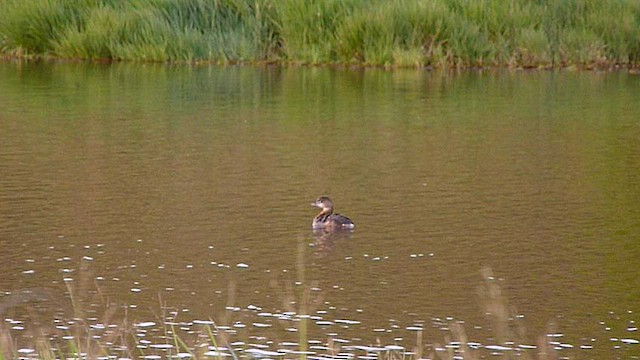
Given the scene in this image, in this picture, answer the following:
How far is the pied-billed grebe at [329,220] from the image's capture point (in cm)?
1295

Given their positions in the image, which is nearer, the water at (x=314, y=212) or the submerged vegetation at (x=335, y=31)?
the water at (x=314, y=212)

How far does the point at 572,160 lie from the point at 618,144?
1537 millimetres

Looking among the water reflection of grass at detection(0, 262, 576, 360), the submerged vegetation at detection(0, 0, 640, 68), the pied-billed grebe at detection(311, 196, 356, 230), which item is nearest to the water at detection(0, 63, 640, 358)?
the water reflection of grass at detection(0, 262, 576, 360)

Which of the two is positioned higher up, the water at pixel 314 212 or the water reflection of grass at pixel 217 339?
the water reflection of grass at pixel 217 339

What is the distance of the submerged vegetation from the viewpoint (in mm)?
28141

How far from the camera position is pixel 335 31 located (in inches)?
1130

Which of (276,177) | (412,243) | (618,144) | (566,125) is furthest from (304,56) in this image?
(412,243)

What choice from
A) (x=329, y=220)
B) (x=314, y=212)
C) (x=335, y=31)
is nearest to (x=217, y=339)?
(x=329, y=220)

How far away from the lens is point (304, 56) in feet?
94.4

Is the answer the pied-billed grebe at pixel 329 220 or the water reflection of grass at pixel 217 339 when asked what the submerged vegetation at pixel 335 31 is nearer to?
the pied-billed grebe at pixel 329 220

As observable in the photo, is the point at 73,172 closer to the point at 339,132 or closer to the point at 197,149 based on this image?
the point at 197,149

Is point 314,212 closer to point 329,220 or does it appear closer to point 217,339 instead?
point 329,220

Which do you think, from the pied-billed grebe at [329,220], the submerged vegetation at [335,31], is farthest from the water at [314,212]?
the submerged vegetation at [335,31]

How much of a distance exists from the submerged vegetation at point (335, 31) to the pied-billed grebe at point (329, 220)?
14.8 metres
